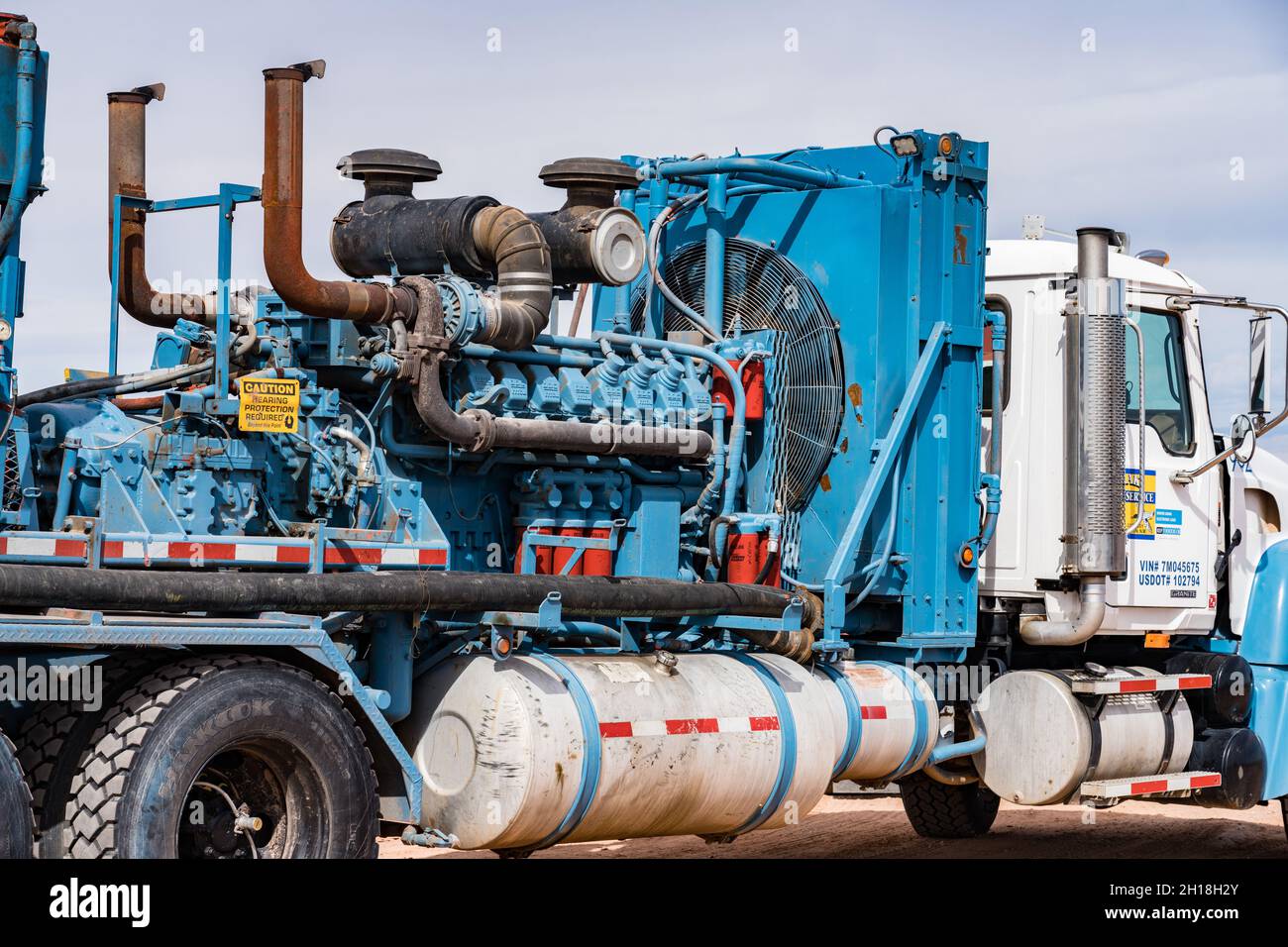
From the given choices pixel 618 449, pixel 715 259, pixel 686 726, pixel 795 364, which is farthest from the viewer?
pixel 715 259

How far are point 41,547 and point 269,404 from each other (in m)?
1.13

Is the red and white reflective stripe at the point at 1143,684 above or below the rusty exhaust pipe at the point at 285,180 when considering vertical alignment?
below

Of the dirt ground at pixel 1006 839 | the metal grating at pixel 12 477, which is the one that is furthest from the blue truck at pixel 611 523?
the dirt ground at pixel 1006 839

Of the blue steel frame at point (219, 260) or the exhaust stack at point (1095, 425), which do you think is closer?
the blue steel frame at point (219, 260)

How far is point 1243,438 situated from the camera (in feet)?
34.9

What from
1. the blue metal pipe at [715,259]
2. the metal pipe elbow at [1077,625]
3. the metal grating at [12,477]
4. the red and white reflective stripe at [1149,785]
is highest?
the blue metal pipe at [715,259]

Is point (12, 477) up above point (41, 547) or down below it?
above

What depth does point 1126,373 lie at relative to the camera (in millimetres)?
10562

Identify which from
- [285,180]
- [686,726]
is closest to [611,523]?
[686,726]

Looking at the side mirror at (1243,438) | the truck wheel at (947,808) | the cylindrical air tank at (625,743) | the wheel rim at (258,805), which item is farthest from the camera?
the truck wheel at (947,808)

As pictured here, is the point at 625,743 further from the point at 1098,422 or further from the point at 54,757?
the point at 1098,422

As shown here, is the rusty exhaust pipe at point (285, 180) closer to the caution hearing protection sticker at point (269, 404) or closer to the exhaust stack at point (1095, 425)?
the caution hearing protection sticker at point (269, 404)

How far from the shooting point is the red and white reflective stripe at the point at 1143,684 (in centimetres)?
1005

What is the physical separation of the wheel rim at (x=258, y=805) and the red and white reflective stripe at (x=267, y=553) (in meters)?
0.75
